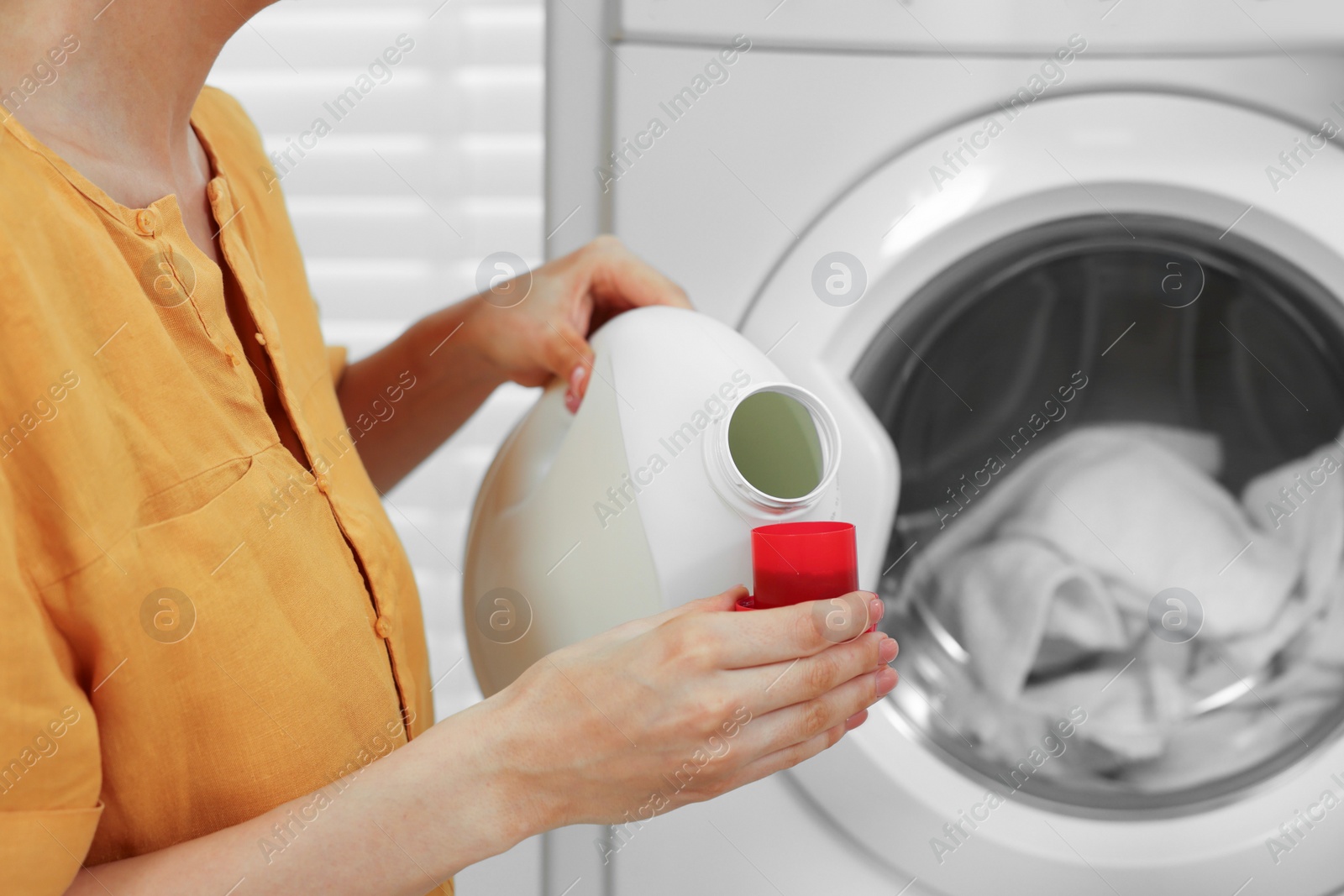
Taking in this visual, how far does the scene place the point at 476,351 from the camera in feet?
2.20

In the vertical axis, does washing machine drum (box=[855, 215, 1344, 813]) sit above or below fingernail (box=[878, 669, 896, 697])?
above

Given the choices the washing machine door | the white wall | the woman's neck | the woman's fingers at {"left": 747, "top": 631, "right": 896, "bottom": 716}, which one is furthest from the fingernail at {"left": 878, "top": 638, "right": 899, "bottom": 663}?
the white wall

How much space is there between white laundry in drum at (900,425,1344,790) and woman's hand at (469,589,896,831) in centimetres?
31

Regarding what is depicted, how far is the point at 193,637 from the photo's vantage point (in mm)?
408

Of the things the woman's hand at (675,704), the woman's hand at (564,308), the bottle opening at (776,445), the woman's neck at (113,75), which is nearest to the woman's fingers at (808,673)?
the woman's hand at (675,704)

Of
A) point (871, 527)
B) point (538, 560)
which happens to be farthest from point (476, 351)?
point (871, 527)

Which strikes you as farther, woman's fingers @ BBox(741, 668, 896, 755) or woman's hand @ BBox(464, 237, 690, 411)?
woman's hand @ BBox(464, 237, 690, 411)

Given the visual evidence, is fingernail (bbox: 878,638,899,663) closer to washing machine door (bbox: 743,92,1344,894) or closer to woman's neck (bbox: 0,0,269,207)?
washing machine door (bbox: 743,92,1344,894)

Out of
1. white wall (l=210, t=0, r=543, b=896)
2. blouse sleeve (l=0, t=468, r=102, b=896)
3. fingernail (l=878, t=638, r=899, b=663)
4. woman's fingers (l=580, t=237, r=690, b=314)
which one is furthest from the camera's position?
white wall (l=210, t=0, r=543, b=896)

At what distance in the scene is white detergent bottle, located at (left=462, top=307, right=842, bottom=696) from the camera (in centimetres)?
49

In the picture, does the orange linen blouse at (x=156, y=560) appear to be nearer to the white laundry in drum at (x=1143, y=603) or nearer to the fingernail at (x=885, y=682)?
the fingernail at (x=885, y=682)

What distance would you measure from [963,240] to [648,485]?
0.94 ft

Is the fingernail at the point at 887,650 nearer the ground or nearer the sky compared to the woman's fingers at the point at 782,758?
nearer the sky

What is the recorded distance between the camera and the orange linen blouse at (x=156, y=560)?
36 cm
